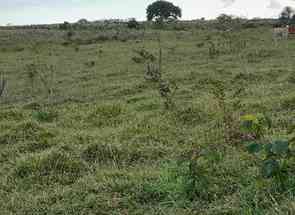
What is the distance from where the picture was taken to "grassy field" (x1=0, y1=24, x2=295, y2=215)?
4512 millimetres

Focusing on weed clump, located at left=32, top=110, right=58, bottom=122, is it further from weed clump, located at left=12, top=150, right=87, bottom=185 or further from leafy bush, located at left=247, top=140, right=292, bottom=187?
leafy bush, located at left=247, top=140, right=292, bottom=187

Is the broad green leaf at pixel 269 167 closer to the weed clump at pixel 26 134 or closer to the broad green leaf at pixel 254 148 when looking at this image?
the broad green leaf at pixel 254 148

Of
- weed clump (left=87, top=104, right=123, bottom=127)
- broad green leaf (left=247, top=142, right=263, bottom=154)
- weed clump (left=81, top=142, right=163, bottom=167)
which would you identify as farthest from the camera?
weed clump (left=87, top=104, right=123, bottom=127)

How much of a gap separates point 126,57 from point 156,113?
→ 32.6 feet

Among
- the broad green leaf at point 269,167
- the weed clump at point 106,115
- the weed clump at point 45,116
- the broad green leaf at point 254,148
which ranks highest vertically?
the broad green leaf at point 254,148

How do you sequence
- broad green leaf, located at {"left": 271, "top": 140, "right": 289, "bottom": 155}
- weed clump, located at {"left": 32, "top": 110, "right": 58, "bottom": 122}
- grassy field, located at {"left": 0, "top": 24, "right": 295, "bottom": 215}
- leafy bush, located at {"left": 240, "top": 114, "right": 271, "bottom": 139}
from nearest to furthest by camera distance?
broad green leaf, located at {"left": 271, "top": 140, "right": 289, "bottom": 155} → leafy bush, located at {"left": 240, "top": 114, "right": 271, "bottom": 139} → grassy field, located at {"left": 0, "top": 24, "right": 295, "bottom": 215} → weed clump, located at {"left": 32, "top": 110, "right": 58, "bottom": 122}

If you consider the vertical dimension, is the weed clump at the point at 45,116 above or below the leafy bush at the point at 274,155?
below

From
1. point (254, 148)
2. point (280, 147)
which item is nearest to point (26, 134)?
point (254, 148)

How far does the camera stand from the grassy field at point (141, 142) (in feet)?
14.8

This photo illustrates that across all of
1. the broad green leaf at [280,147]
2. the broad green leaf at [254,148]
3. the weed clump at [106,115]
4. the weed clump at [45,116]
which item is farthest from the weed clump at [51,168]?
the weed clump at [45,116]

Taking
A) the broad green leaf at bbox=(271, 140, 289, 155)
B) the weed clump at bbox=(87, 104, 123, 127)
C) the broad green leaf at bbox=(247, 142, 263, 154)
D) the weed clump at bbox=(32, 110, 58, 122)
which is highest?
the broad green leaf at bbox=(271, 140, 289, 155)

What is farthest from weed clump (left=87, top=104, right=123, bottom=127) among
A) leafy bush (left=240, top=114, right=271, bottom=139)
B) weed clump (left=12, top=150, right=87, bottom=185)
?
leafy bush (left=240, top=114, right=271, bottom=139)

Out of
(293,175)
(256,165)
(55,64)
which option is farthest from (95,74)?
(293,175)

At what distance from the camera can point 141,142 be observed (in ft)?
22.4
